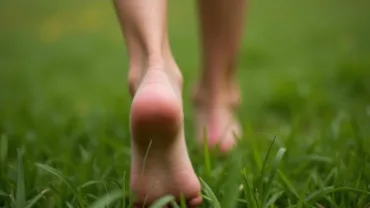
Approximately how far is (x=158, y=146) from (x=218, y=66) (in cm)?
81

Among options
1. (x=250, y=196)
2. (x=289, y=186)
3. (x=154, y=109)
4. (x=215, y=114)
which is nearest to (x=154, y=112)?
(x=154, y=109)

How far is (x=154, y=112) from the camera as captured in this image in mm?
731

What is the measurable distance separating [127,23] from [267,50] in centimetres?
222

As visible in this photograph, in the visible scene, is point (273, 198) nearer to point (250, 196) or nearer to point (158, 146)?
point (250, 196)

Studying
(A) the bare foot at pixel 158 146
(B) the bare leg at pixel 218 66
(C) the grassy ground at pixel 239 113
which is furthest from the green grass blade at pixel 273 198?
(B) the bare leg at pixel 218 66

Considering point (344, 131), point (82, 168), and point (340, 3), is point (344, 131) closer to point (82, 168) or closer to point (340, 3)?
point (82, 168)

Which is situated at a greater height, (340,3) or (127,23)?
(127,23)

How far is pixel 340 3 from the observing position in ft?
14.5

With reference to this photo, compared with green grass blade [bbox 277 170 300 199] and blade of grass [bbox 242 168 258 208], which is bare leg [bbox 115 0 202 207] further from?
green grass blade [bbox 277 170 300 199]

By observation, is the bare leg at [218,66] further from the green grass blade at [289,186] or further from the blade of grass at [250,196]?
the blade of grass at [250,196]

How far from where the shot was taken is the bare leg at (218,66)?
1468 mm

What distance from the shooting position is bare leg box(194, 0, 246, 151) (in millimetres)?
1468

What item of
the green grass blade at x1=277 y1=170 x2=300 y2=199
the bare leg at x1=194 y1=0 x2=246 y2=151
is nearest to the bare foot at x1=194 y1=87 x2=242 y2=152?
the bare leg at x1=194 y1=0 x2=246 y2=151

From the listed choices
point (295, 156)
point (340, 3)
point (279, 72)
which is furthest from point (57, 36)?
point (295, 156)
